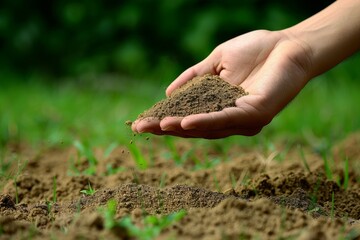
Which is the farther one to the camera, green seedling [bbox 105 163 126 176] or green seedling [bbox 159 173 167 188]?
green seedling [bbox 105 163 126 176]

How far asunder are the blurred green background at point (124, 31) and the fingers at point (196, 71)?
3845 millimetres

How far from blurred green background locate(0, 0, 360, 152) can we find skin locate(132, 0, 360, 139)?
2716 mm

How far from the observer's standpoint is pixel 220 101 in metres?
2.54

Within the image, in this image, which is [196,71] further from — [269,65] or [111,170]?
[111,170]

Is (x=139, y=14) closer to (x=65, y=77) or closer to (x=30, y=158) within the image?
(x=65, y=77)

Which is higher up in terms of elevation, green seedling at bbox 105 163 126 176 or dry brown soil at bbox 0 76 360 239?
green seedling at bbox 105 163 126 176

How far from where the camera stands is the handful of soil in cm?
251

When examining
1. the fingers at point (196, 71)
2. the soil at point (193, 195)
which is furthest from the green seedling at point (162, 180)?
the fingers at point (196, 71)

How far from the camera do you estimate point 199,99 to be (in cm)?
259

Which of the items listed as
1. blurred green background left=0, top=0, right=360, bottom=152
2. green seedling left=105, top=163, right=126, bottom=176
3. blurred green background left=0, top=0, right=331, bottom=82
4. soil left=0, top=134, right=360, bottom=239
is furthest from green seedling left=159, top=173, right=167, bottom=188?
blurred green background left=0, top=0, right=331, bottom=82

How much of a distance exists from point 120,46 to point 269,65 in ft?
15.8

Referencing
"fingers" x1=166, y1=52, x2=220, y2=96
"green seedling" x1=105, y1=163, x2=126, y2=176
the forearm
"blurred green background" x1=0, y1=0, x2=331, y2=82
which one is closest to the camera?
the forearm

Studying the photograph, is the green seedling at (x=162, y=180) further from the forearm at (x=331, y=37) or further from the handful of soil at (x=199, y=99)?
the forearm at (x=331, y=37)

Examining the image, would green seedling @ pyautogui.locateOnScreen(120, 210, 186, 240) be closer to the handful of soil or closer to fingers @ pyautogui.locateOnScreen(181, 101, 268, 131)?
fingers @ pyautogui.locateOnScreen(181, 101, 268, 131)
